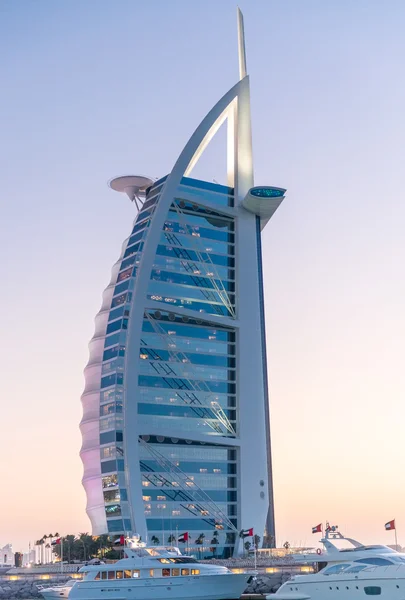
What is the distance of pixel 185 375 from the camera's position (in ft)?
454

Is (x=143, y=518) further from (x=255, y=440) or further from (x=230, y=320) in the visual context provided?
(x=230, y=320)

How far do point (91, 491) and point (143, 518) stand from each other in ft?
39.7

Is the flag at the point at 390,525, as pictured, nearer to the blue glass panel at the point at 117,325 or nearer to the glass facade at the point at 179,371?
the glass facade at the point at 179,371

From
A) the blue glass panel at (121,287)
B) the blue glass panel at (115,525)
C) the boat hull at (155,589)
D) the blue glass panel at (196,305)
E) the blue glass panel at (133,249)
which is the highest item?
the blue glass panel at (133,249)

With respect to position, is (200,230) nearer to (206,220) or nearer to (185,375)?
(206,220)

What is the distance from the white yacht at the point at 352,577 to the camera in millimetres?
64875

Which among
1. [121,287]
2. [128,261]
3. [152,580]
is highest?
[128,261]

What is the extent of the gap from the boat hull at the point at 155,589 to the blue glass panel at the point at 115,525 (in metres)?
51.9

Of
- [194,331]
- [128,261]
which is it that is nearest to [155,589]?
[194,331]

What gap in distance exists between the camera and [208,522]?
443 feet

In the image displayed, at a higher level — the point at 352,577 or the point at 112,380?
the point at 112,380

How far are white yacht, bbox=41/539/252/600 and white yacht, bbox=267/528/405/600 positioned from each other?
746cm

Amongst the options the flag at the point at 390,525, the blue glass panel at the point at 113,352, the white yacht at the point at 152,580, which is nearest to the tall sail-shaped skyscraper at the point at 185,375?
the blue glass panel at the point at 113,352

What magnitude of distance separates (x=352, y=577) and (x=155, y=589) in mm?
17553
